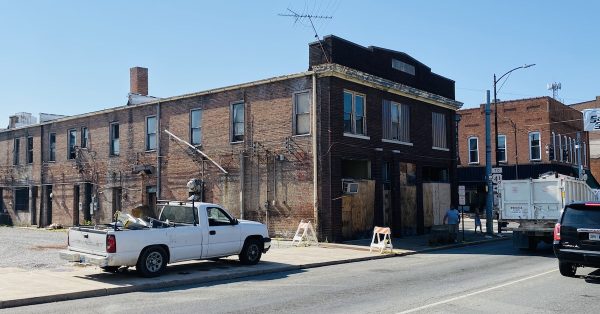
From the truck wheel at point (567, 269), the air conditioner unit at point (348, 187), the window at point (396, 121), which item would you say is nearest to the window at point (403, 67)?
the window at point (396, 121)

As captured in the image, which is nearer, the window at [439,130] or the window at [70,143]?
the window at [439,130]

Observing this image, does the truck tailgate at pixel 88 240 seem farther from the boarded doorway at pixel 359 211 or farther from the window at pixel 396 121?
Answer: the window at pixel 396 121

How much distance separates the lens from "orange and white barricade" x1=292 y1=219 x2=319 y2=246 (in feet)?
70.1

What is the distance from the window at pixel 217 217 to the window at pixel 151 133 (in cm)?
1522

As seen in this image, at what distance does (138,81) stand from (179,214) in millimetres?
22138

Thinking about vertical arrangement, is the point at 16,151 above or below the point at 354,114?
below

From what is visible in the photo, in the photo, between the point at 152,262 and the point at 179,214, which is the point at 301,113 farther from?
the point at 152,262

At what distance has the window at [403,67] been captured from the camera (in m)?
27.0

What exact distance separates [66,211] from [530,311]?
1216 inches

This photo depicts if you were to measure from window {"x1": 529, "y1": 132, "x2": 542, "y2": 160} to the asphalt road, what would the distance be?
30.3 m

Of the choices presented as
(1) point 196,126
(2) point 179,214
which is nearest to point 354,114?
(1) point 196,126

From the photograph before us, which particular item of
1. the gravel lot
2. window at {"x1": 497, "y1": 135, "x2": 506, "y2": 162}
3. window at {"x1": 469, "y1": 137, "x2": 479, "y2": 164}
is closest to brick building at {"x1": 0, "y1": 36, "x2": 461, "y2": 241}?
the gravel lot

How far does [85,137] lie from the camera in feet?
109

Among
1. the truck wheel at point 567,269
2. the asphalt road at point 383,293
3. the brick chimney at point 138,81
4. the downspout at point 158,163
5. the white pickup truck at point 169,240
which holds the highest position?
the brick chimney at point 138,81
